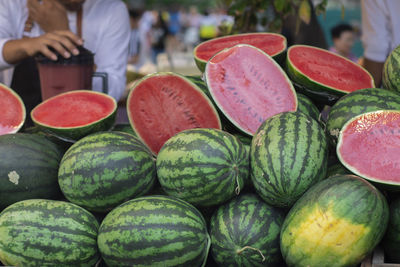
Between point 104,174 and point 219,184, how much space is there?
40 cm

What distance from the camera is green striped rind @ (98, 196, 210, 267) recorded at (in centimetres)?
138

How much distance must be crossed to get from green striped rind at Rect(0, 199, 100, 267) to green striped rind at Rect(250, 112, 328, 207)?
60 cm

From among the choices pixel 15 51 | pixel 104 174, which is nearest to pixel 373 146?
pixel 104 174

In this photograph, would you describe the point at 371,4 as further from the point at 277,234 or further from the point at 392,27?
the point at 277,234

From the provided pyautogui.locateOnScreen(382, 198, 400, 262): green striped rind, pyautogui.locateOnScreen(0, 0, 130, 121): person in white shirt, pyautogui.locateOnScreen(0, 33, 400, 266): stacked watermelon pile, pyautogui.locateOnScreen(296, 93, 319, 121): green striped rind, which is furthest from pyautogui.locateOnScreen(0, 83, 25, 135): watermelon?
pyautogui.locateOnScreen(382, 198, 400, 262): green striped rind

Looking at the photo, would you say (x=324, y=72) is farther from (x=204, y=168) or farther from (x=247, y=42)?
(x=204, y=168)

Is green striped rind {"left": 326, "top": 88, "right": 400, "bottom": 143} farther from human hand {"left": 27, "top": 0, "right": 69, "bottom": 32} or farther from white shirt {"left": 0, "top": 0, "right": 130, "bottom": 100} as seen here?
human hand {"left": 27, "top": 0, "right": 69, "bottom": 32}

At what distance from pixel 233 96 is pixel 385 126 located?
0.62 metres

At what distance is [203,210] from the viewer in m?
1.64

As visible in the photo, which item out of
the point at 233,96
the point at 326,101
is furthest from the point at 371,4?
the point at 233,96

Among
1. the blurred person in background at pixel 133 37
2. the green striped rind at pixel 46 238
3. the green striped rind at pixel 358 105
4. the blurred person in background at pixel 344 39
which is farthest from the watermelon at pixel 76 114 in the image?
the blurred person in background at pixel 133 37

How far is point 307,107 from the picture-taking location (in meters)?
1.90

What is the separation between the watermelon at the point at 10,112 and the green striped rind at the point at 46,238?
67 cm

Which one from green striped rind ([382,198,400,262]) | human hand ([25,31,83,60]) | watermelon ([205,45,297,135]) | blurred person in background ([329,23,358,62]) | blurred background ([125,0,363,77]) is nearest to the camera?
green striped rind ([382,198,400,262])
